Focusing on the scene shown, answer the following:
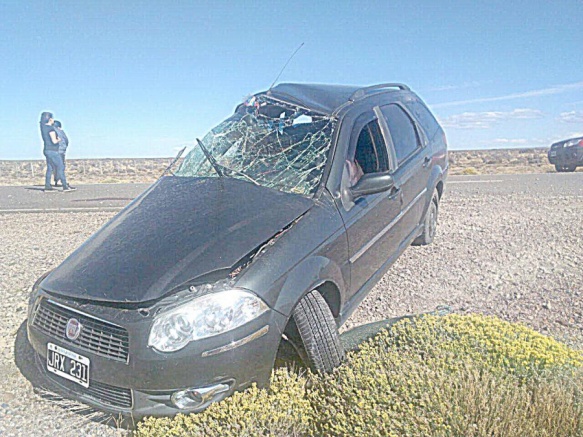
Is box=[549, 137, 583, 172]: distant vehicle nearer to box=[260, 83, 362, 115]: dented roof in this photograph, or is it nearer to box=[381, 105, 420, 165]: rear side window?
box=[381, 105, 420, 165]: rear side window

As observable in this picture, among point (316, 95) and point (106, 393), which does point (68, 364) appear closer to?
point (106, 393)

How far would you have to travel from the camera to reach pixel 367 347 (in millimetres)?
2869

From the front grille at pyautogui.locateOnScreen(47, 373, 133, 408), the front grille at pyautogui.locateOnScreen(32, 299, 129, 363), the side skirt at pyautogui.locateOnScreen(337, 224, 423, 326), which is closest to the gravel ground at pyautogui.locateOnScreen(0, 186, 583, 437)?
the front grille at pyautogui.locateOnScreen(47, 373, 133, 408)

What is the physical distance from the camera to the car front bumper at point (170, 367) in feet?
7.97

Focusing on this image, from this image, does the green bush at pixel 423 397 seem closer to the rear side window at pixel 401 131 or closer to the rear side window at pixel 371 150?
Answer: the rear side window at pixel 371 150

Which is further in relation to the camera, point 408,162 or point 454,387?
point 408,162

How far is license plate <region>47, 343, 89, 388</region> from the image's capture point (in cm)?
260

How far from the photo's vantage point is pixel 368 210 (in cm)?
366

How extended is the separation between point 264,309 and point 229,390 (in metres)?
0.44

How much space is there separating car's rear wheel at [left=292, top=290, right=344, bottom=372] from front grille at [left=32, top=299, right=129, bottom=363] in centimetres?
93

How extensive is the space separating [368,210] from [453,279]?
5.93 ft

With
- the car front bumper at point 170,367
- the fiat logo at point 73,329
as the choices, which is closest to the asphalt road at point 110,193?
the fiat logo at point 73,329

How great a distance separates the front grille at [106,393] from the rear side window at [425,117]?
4.09 meters

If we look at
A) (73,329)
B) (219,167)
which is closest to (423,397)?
(73,329)
